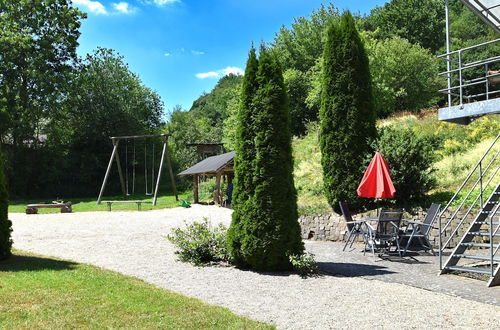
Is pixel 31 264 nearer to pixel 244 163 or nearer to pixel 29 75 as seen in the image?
pixel 244 163

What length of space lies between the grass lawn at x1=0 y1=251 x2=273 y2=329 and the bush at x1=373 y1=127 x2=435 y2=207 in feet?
24.8

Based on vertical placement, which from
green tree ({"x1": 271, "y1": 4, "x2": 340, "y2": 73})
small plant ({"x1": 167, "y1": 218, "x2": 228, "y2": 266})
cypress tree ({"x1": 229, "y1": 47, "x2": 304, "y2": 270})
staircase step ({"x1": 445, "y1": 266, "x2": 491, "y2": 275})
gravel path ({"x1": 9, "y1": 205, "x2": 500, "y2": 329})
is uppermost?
green tree ({"x1": 271, "y1": 4, "x2": 340, "y2": 73})

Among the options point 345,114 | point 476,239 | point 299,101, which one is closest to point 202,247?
point 476,239

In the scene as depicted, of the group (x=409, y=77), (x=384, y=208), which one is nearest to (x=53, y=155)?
(x=409, y=77)

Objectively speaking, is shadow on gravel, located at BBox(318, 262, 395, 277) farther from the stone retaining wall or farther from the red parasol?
the stone retaining wall

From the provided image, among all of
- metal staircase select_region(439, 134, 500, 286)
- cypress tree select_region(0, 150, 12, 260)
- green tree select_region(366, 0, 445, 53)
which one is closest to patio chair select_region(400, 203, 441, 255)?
metal staircase select_region(439, 134, 500, 286)

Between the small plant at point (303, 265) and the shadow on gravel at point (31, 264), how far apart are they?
381 centimetres

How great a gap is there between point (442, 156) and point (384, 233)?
7962 millimetres

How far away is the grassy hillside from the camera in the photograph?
1339cm

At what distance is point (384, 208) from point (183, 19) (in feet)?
41.9

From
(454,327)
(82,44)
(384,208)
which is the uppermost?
(82,44)

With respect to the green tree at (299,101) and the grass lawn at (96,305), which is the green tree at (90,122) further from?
the grass lawn at (96,305)

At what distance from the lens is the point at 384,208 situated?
11.6m

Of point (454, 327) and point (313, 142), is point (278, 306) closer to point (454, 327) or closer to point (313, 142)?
point (454, 327)
